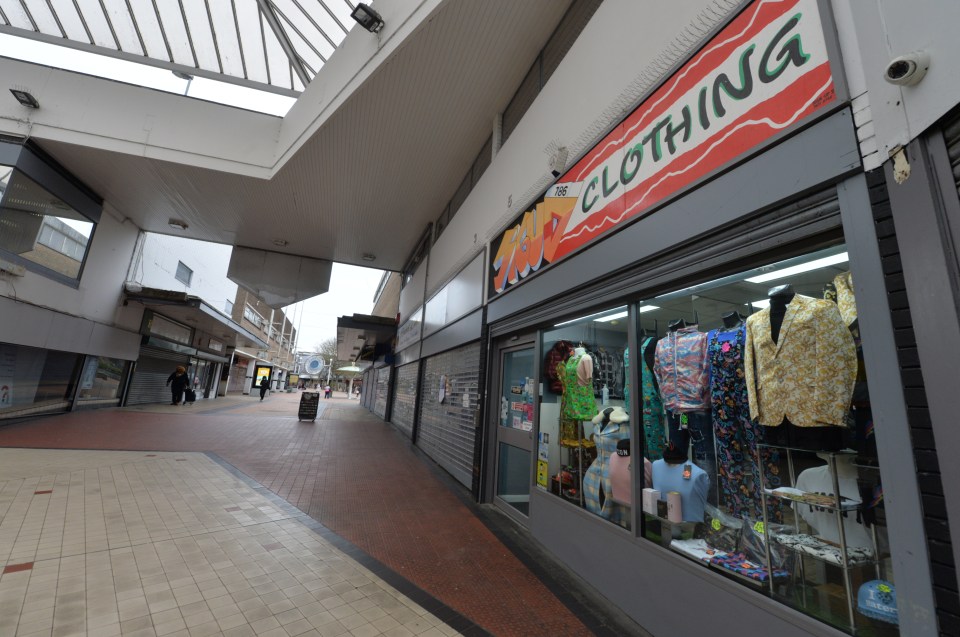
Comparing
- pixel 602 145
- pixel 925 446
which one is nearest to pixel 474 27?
pixel 602 145

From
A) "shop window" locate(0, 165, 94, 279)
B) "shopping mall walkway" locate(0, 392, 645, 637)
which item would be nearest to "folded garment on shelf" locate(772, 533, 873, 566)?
"shopping mall walkway" locate(0, 392, 645, 637)

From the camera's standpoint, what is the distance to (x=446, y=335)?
7.44 m

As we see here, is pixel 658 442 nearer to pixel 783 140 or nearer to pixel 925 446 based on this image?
pixel 925 446

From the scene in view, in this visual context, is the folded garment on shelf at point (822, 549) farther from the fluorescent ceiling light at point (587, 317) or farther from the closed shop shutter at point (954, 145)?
the fluorescent ceiling light at point (587, 317)

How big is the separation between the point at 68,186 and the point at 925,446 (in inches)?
544

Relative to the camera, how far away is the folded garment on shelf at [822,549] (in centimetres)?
170

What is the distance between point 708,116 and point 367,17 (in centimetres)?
531

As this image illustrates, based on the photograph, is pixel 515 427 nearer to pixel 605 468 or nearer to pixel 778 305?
pixel 605 468

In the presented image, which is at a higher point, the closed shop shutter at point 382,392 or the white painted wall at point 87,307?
the white painted wall at point 87,307

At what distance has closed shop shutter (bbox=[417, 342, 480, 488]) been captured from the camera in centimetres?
578

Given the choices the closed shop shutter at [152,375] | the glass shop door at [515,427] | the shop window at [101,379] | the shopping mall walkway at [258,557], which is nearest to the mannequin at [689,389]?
the shopping mall walkway at [258,557]

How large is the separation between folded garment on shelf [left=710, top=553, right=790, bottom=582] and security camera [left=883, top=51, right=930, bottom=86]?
228 cm

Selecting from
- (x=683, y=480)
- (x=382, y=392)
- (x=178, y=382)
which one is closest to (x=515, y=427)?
(x=683, y=480)

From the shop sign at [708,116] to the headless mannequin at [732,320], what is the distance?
879 mm
